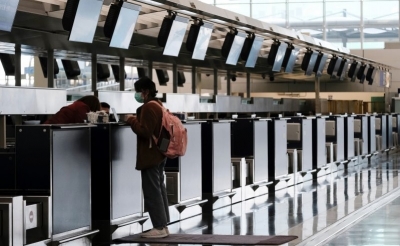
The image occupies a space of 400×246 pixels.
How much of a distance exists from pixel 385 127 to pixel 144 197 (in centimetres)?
2052

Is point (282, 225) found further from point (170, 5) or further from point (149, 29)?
point (149, 29)

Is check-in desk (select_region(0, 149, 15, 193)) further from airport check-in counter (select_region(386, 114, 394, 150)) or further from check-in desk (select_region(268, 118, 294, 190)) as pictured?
airport check-in counter (select_region(386, 114, 394, 150))

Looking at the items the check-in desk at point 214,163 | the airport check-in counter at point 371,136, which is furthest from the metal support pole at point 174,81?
the check-in desk at point 214,163

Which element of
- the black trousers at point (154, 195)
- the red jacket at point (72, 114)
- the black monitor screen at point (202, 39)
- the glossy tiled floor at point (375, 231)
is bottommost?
the glossy tiled floor at point (375, 231)

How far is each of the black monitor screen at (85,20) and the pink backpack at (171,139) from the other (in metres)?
1.73

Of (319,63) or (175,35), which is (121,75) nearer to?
(175,35)

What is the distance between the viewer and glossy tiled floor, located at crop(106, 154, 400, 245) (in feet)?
34.9

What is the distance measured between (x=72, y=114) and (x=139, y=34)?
19.8ft

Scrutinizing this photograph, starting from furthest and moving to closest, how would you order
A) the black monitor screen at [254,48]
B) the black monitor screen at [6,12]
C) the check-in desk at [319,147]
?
the check-in desk at [319,147]
the black monitor screen at [254,48]
the black monitor screen at [6,12]

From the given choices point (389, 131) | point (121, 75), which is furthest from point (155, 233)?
point (389, 131)

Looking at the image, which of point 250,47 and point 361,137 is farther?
point 361,137

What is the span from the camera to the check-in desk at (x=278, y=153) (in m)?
16.1

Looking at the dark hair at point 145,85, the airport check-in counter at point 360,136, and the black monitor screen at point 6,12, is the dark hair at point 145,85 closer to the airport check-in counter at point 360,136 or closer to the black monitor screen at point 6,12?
the black monitor screen at point 6,12

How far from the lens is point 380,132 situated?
92.9ft
